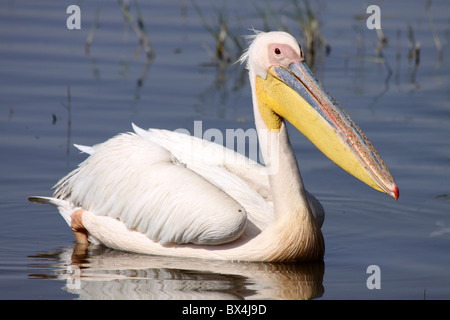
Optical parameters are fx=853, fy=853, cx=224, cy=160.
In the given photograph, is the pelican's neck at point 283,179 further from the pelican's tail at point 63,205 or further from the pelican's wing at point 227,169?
the pelican's tail at point 63,205

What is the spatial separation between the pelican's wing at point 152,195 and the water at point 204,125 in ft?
0.76

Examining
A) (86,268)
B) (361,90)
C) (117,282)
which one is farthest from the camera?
(361,90)

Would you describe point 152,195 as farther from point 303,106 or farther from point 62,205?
point 303,106

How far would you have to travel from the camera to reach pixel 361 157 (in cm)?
501

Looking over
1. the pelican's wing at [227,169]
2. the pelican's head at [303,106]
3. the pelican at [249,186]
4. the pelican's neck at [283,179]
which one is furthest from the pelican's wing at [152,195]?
the pelican's head at [303,106]

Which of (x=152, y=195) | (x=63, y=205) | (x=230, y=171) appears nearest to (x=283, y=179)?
(x=230, y=171)

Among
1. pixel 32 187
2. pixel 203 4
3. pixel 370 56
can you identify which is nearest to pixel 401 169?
pixel 32 187

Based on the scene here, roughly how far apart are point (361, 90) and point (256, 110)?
405 centimetres

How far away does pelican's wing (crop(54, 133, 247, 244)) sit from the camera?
16.9 ft

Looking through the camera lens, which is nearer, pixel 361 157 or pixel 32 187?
pixel 361 157

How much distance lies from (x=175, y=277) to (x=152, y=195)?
630mm
